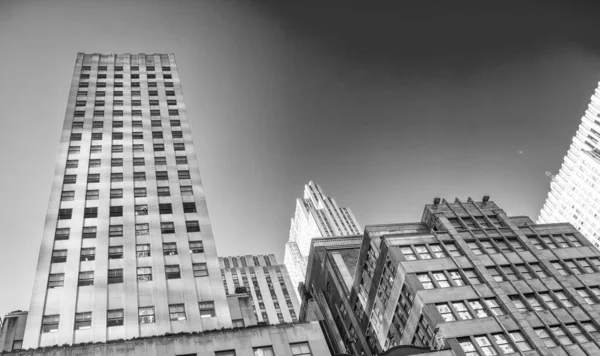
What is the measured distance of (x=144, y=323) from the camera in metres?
49.9

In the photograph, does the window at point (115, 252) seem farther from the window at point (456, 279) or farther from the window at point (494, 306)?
the window at point (494, 306)

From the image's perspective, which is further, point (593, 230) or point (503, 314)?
point (593, 230)

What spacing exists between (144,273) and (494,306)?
38415 mm

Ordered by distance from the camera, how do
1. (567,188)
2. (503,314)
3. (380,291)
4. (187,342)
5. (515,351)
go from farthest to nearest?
(567,188), (380,291), (503,314), (515,351), (187,342)

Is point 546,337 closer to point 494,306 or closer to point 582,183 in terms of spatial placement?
point 494,306

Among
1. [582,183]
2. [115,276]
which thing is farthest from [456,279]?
[582,183]

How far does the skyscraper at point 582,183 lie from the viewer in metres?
150

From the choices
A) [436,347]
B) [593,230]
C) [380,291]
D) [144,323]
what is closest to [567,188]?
[593,230]

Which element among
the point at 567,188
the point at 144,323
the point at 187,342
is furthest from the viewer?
the point at 567,188

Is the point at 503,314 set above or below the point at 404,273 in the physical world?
below

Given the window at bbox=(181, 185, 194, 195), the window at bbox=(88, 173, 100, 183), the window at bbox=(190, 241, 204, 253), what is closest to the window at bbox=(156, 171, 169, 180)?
the window at bbox=(181, 185, 194, 195)

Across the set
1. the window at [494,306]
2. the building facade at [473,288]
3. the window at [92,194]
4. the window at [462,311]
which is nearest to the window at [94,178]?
the window at [92,194]

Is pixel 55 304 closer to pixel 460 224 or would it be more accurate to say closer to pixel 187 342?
pixel 187 342

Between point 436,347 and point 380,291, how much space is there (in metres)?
15.6
